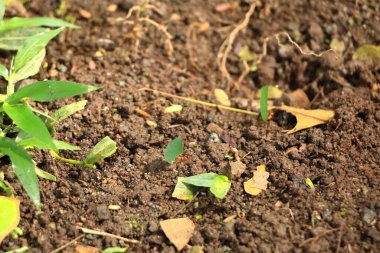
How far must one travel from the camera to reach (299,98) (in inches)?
99.7

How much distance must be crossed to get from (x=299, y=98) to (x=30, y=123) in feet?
3.85

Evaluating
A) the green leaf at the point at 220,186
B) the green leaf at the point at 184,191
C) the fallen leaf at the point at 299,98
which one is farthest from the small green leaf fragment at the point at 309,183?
the fallen leaf at the point at 299,98

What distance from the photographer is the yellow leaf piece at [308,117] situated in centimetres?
221

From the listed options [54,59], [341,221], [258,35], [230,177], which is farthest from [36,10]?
[341,221]

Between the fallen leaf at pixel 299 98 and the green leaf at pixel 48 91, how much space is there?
0.90 meters

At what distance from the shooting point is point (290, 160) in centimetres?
208

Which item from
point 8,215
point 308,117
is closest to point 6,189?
point 8,215

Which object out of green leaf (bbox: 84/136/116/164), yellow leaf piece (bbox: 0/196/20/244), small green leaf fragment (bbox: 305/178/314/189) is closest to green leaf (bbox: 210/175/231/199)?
small green leaf fragment (bbox: 305/178/314/189)

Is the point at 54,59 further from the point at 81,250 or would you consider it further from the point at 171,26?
the point at 81,250

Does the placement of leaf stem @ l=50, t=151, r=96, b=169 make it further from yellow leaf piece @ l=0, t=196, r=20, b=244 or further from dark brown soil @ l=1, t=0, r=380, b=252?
yellow leaf piece @ l=0, t=196, r=20, b=244

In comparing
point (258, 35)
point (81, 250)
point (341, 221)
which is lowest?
point (81, 250)

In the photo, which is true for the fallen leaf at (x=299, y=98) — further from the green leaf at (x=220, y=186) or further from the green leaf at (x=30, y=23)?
the green leaf at (x=30, y=23)

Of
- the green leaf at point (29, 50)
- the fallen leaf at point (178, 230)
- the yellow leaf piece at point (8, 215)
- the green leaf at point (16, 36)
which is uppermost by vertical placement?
the green leaf at point (29, 50)

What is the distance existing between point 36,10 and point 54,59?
1.15 feet
